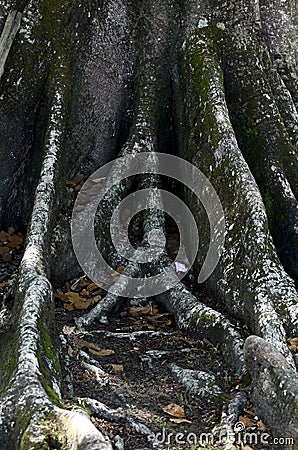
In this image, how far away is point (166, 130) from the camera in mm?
6867

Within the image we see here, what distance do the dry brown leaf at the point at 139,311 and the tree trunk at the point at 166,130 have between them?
0.14 m

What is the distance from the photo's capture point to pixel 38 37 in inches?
247

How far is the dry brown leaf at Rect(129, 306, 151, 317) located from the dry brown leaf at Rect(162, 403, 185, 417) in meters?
1.49

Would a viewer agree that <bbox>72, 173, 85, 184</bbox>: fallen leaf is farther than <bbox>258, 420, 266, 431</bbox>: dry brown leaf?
Yes

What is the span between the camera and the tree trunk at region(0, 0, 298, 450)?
17.1 ft

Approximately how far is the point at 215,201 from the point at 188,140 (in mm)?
860

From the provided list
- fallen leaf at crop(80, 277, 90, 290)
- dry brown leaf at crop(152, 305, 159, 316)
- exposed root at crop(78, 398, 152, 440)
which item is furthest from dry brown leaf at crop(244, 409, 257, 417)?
fallen leaf at crop(80, 277, 90, 290)

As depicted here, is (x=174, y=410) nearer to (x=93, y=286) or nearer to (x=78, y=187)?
(x=93, y=286)

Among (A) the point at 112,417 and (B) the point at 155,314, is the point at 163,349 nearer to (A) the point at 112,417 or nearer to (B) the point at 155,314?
(B) the point at 155,314

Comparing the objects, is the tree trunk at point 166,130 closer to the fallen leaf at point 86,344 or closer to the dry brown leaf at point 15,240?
the dry brown leaf at point 15,240

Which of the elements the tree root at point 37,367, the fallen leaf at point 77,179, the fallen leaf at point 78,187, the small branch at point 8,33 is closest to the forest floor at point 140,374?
the tree root at point 37,367

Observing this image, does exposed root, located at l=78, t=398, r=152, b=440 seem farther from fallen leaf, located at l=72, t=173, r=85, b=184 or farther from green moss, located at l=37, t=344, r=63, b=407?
fallen leaf, located at l=72, t=173, r=85, b=184

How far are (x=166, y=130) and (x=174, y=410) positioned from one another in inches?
131

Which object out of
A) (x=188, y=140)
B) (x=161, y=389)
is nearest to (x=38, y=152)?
(x=188, y=140)
